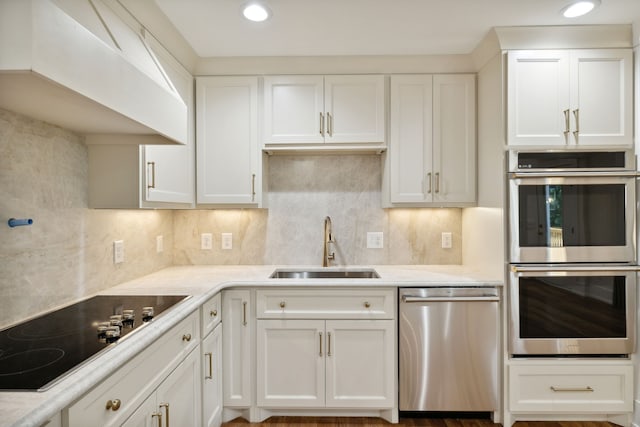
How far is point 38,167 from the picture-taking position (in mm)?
1548

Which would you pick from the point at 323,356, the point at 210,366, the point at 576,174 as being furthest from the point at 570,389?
the point at 210,366

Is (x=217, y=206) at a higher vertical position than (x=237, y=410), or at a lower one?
higher

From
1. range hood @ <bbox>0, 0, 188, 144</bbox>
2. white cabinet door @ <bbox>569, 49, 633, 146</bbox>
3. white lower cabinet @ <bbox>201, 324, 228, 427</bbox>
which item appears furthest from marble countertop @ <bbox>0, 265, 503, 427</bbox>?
white cabinet door @ <bbox>569, 49, 633, 146</bbox>

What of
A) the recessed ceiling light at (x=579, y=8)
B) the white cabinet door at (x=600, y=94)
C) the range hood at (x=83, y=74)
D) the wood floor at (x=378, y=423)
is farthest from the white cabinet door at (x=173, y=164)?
the white cabinet door at (x=600, y=94)

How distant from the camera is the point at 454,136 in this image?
247cm

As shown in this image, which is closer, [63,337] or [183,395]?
[63,337]

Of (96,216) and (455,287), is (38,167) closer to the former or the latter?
(96,216)

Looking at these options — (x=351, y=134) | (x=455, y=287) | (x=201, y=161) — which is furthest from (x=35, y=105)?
(x=455, y=287)

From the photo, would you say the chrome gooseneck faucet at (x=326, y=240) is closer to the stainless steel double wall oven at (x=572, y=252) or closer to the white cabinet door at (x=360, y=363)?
the white cabinet door at (x=360, y=363)

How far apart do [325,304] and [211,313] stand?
650 millimetres

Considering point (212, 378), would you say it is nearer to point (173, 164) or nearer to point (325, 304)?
point (325, 304)

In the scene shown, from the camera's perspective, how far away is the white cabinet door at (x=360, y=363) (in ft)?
7.27

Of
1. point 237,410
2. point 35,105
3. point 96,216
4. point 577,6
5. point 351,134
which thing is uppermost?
point 577,6

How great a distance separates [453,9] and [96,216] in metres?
2.13
